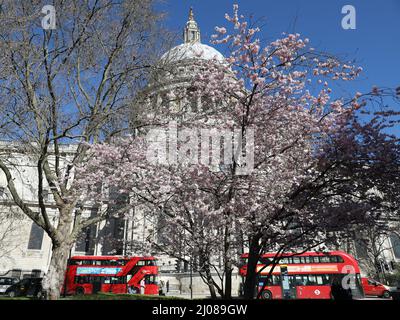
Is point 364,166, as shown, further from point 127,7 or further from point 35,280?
point 35,280

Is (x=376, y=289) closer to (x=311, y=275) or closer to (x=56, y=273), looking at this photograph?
(x=311, y=275)

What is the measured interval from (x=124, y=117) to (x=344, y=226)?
870cm

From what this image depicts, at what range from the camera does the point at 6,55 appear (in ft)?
32.5

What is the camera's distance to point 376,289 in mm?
27266

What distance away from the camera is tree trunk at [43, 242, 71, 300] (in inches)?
409

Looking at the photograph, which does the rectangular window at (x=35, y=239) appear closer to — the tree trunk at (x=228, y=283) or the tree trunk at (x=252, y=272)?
the tree trunk at (x=228, y=283)

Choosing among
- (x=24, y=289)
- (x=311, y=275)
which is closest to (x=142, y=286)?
(x=24, y=289)

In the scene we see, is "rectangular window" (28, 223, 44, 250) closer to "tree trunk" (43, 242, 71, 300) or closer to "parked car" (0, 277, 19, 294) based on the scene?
"parked car" (0, 277, 19, 294)

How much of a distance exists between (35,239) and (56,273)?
117ft

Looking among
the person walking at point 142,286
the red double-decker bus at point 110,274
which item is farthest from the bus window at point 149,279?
the person walking at point 142,286

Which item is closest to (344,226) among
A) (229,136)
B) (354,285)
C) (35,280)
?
(229,136)

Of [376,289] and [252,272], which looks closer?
[252,272]

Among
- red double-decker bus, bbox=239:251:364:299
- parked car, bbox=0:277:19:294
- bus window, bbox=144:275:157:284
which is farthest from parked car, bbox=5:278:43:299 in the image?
red double-decker bus, bbox=239:251:364:299

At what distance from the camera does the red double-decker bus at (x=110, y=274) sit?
80.2 ft
